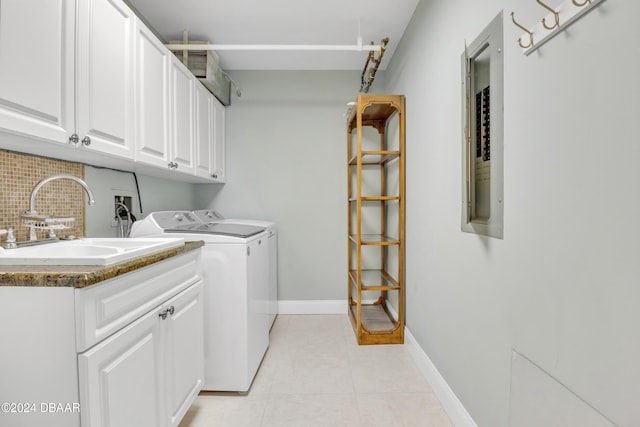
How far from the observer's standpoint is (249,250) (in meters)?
1.88

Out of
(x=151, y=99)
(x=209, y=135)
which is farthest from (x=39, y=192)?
(x=209, y=135)

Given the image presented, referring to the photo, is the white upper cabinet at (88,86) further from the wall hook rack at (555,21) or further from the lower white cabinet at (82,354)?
the wall hook rack at (555,21)

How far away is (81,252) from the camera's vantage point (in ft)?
4.35

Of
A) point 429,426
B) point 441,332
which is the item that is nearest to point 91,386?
point 429,426

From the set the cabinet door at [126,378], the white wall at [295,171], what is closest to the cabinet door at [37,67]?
the cabinet door at [126,378]

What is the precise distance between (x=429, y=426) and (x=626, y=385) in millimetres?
1122

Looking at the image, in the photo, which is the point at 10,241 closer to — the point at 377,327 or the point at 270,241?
the point at 270,241

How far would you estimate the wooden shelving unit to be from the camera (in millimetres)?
2453

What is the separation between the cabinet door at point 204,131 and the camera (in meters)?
2.41

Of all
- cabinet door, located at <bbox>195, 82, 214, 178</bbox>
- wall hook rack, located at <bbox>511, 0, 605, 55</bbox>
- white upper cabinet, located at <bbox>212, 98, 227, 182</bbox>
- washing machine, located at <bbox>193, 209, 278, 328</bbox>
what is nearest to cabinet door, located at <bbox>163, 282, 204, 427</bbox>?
washing machine, located at <bbox>193, 209, 278, 328</bbox>

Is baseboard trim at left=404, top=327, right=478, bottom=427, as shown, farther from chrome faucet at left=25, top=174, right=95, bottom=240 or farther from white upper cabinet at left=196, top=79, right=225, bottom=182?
white upper cabinet at left=196, top=79, right=225, bottom=182

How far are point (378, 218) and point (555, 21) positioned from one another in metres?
2.36

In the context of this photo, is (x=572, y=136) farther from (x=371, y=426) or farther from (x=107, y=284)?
(x=371, y=426)

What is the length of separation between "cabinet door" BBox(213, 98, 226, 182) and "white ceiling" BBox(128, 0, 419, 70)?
480 millimetres
